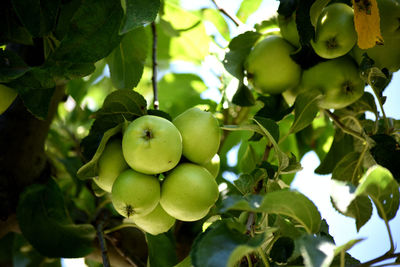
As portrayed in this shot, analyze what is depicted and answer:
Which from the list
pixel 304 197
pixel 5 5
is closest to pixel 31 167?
pixel 5 5

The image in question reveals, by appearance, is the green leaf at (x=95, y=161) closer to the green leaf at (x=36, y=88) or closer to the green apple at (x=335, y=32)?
the green leaf at (x=36, y=88)

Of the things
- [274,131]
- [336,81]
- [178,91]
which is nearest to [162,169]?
[274,131]

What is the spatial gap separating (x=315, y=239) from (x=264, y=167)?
368 mm

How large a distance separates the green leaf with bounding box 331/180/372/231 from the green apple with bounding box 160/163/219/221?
230mm

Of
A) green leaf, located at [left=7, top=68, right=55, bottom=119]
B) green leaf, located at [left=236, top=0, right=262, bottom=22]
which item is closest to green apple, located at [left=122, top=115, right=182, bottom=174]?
green leaf, located at [left=7, top=68, right=55, bottom=119]

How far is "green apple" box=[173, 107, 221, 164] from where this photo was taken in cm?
95

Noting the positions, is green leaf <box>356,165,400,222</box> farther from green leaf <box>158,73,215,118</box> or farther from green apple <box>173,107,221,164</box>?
green leaf <box>158,73,215,118</box>

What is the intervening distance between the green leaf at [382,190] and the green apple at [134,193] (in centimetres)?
37

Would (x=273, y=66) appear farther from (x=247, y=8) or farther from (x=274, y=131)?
(x=247, y=8)

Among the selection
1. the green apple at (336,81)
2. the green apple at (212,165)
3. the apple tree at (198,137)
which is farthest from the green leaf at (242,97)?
the green apple at (212,165)

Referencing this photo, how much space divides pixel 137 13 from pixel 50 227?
697 millimetres

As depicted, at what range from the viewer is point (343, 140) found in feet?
4.57

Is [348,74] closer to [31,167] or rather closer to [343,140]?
[343,140]

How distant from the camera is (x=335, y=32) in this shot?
105cm
